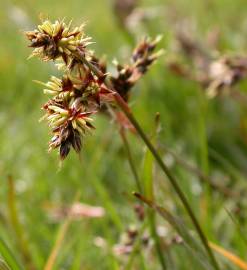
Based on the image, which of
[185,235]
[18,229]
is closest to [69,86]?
[185,235]

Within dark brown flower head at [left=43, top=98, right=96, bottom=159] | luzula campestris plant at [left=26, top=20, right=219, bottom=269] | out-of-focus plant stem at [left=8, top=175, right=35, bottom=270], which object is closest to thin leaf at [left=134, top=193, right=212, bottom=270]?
luzula campestris plant at [left=26, top=20, right=219, bottom=269]

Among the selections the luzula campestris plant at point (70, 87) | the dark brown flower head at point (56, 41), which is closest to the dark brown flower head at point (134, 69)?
the luzula campestris plant at point (70, 87)

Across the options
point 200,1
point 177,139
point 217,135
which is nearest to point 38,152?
point 177,139

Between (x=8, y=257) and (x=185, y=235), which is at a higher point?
(x=8, y=257)

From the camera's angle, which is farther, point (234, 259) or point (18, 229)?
point (18, 229)

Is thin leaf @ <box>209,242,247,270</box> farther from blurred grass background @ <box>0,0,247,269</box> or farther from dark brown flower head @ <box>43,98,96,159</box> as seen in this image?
dark brown flower head @ <box>43,98,96,159</box>

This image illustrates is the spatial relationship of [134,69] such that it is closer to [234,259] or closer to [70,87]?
[70,87]

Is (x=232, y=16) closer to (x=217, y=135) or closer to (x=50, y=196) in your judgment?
(x=217, y=135)
